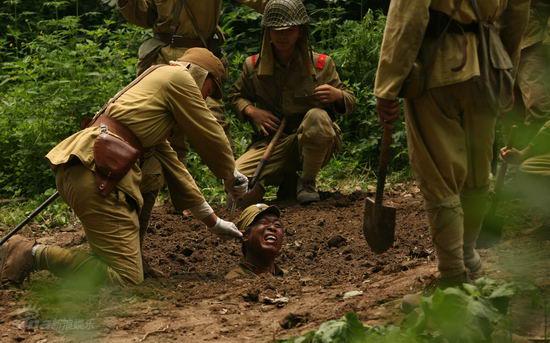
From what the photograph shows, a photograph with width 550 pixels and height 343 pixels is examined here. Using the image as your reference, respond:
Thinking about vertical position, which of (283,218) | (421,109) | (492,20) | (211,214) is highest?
(492,20)

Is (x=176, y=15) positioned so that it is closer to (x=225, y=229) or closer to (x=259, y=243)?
(x=225, y=229)

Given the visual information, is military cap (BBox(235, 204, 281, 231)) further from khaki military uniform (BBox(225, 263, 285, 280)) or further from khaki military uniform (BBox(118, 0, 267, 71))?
khaki military uniform (BBox(118, 0, 267, 71))

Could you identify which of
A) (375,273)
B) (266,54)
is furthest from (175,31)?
(375,273)

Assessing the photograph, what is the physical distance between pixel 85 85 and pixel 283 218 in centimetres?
315

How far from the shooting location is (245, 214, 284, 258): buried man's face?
7.32m

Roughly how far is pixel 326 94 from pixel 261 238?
243 cm

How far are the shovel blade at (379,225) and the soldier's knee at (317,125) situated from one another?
2.92 metres

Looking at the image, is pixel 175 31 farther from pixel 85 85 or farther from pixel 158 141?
pixel 158 141

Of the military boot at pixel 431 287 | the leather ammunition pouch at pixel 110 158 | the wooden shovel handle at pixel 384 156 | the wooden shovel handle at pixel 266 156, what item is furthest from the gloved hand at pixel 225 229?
the wooden shovel handle at pixel 266 156

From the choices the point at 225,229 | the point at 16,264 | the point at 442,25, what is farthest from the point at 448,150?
the point at 16,264

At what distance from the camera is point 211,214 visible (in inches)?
289

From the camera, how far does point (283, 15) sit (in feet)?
30.3

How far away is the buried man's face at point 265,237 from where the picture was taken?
7.32m

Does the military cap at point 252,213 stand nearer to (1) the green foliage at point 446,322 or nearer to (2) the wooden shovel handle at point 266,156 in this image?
(2) the wooden shovel handle at point 266,156
